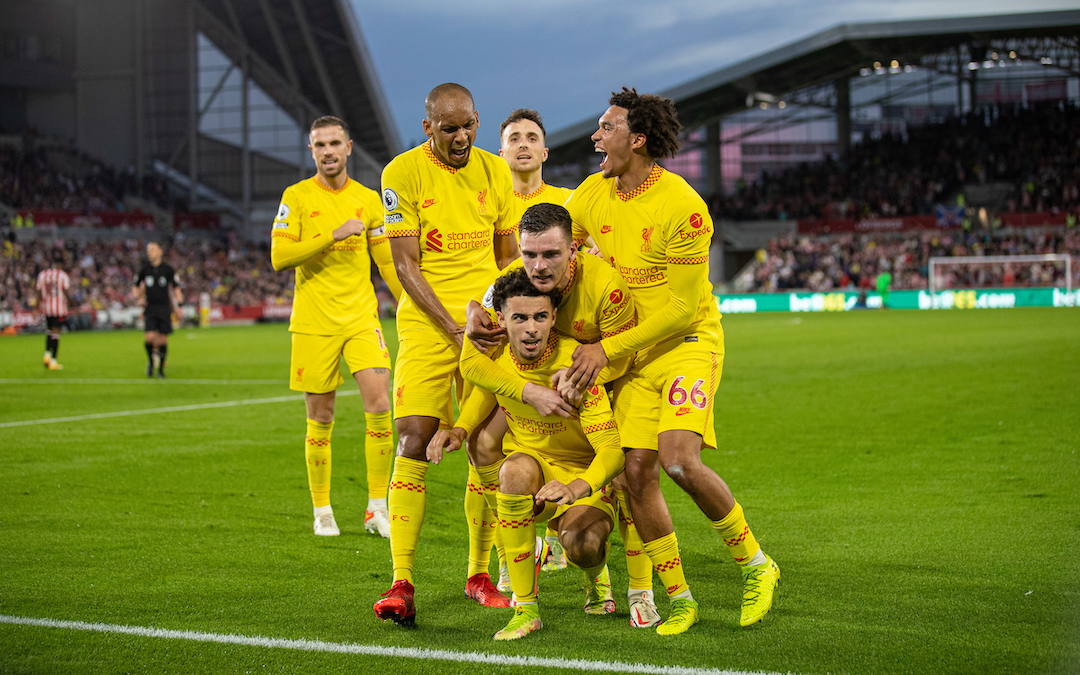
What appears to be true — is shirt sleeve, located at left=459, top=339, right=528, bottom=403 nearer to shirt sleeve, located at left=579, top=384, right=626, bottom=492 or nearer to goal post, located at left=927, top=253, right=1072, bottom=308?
shirt sleeve, located at left=579, top=384, right=626, bottom=492

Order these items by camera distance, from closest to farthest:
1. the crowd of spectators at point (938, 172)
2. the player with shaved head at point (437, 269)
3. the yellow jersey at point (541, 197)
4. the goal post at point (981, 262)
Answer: the player with shaved head at point (437, 269) < the yellow jersey at point (541, 197) < the goal post at point (981, 262) < the crowd of spectators at point (938, 172)

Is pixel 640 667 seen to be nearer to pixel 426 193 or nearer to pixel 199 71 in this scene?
pixel 426 193

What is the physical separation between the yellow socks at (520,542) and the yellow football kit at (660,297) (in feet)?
1.91

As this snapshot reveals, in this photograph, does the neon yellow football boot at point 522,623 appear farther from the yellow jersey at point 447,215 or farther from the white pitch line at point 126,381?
the white pitch line at point 126,381

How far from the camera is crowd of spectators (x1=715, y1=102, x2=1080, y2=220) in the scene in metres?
45.4

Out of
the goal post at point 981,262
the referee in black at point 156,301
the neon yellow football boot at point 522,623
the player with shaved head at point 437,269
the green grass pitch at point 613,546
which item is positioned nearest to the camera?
the green grass pitch at point 613,546

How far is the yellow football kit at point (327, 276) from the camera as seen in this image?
6.54 meters

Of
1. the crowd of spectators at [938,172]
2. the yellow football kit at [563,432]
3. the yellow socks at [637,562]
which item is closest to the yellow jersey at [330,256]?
the yellow football kit at [563,432]

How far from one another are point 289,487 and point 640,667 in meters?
4.64

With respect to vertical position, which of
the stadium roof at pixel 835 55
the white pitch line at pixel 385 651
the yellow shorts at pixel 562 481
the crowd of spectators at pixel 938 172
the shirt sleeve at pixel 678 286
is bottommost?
the white pitch line at pixel 385 651

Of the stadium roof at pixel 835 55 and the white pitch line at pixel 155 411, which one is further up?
the stadium roof at pixel 835 55

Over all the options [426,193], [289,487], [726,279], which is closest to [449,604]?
[426,193]

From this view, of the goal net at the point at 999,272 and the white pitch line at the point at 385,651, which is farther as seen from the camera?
the goal net at the point at 999,272

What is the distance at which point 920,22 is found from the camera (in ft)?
135
